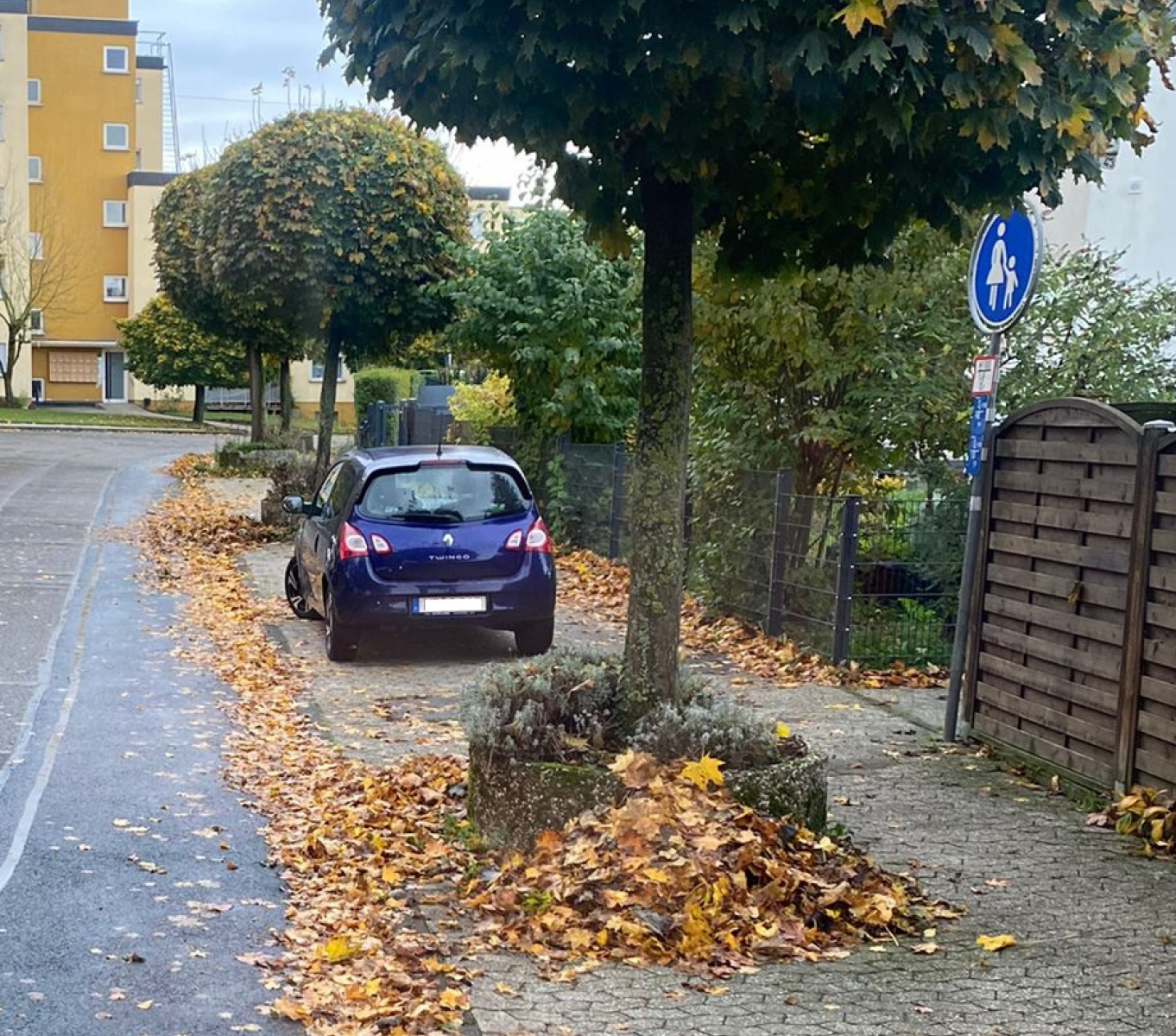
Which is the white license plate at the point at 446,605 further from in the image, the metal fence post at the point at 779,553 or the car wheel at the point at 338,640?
the metal fence post at the point at 779,553

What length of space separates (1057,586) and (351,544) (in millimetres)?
5745

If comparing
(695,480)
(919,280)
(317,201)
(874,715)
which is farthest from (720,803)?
(317,201)

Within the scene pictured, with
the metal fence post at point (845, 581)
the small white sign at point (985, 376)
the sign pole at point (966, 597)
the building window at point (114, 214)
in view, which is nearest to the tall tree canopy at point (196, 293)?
the metal fence post at point (845, 581)

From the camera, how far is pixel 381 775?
26.5 ft

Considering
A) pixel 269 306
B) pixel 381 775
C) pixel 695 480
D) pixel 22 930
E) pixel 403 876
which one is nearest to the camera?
pixel 22 930

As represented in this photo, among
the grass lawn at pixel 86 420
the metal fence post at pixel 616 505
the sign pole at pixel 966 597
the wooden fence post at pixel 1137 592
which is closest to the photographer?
the wooden fence post at pixel 1137 592

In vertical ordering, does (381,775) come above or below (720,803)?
below

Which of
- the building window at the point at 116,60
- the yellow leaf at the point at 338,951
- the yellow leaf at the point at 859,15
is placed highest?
the building window at the point at 116,60

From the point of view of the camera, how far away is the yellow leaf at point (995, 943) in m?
5.48

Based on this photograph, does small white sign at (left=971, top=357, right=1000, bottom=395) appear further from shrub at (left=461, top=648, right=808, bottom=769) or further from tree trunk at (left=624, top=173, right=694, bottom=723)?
shrub at (left=461, top=648, right=808, bottom=769)

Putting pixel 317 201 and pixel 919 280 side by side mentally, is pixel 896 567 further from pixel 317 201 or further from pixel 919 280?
pixel 317 201

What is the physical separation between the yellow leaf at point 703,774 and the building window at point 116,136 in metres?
66.6

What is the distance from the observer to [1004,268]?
8477mm

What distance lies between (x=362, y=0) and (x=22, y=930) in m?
3.75
